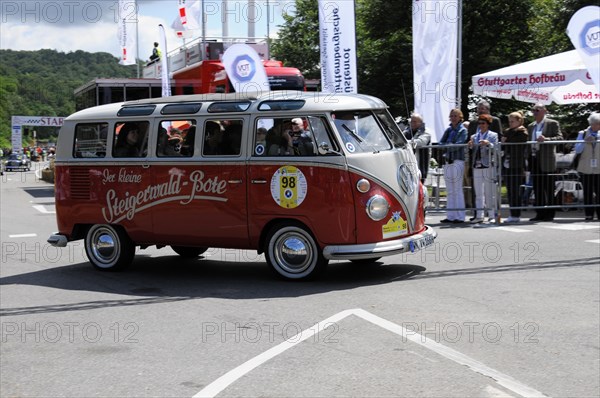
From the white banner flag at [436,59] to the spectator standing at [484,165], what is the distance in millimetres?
2944

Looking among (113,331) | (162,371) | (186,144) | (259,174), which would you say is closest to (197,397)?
(162,371)

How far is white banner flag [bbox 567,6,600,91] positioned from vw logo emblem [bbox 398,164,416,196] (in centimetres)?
573

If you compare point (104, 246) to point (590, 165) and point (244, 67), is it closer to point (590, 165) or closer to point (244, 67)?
point (590, 165)

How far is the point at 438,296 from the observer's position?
8938mm

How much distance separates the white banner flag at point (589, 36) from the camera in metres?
14.2

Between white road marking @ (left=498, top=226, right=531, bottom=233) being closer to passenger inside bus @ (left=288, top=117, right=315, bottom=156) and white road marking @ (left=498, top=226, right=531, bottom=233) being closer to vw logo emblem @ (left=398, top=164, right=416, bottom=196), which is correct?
vw logo emblem @ (left=398, top=164, right=416, bottom=196)

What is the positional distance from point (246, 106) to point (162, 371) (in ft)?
14.8

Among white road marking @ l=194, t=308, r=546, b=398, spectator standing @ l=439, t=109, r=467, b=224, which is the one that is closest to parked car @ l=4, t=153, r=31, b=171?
spectator standing @ l=439, t=109, r=467, b=224

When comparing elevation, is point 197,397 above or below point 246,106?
below

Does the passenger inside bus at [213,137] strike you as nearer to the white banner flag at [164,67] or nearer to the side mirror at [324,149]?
the side mirror at [324,149]

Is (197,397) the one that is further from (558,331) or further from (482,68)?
(482,68)

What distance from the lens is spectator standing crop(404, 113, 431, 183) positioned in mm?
15805

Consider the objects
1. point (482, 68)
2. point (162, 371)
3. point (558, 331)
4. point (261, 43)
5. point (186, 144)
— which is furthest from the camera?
point (482, 68)

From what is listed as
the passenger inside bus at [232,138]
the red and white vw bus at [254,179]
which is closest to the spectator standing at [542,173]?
the red and white vw bus at [254,179]
